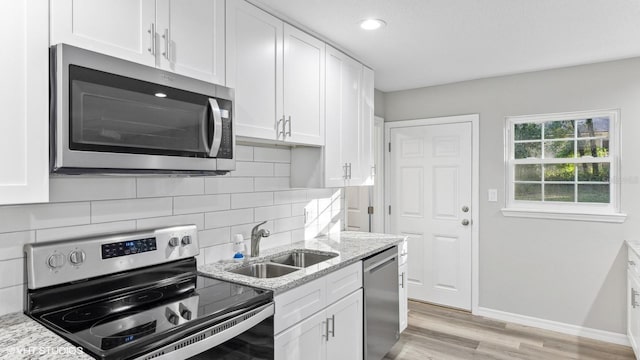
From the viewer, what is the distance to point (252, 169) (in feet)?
7.89

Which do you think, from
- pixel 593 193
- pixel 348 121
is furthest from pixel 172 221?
pixel 593 193

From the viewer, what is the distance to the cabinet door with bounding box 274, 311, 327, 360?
67.9 inches

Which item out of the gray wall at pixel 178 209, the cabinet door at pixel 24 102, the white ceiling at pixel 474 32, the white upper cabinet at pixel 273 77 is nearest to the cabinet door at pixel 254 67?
the white upper cabinet at pixel 273 77

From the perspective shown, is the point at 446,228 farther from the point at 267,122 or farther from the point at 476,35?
the point at 267,122

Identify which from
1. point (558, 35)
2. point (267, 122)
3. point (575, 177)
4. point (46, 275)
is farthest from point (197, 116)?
point (575, 177)

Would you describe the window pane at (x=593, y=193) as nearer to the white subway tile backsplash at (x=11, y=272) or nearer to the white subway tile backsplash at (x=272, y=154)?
the white subway tile backsplash at (x=272, y=154)

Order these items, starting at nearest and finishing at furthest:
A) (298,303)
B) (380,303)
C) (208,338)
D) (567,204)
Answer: (208,338)
(298,303)
(380,303)
(567,204)

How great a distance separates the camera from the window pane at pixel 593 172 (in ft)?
10.7

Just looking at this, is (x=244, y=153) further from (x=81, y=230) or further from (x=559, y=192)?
(x=559, y=192)

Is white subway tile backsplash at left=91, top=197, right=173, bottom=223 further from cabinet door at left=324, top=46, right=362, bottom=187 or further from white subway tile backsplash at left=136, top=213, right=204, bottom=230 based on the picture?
cabinet door at left=324, top=46, right=362, bottom=187

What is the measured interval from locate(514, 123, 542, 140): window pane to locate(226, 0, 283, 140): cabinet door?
2.62m

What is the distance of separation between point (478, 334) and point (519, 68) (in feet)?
7.87

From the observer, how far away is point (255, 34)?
203cm

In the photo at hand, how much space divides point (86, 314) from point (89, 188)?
1.70 ft
